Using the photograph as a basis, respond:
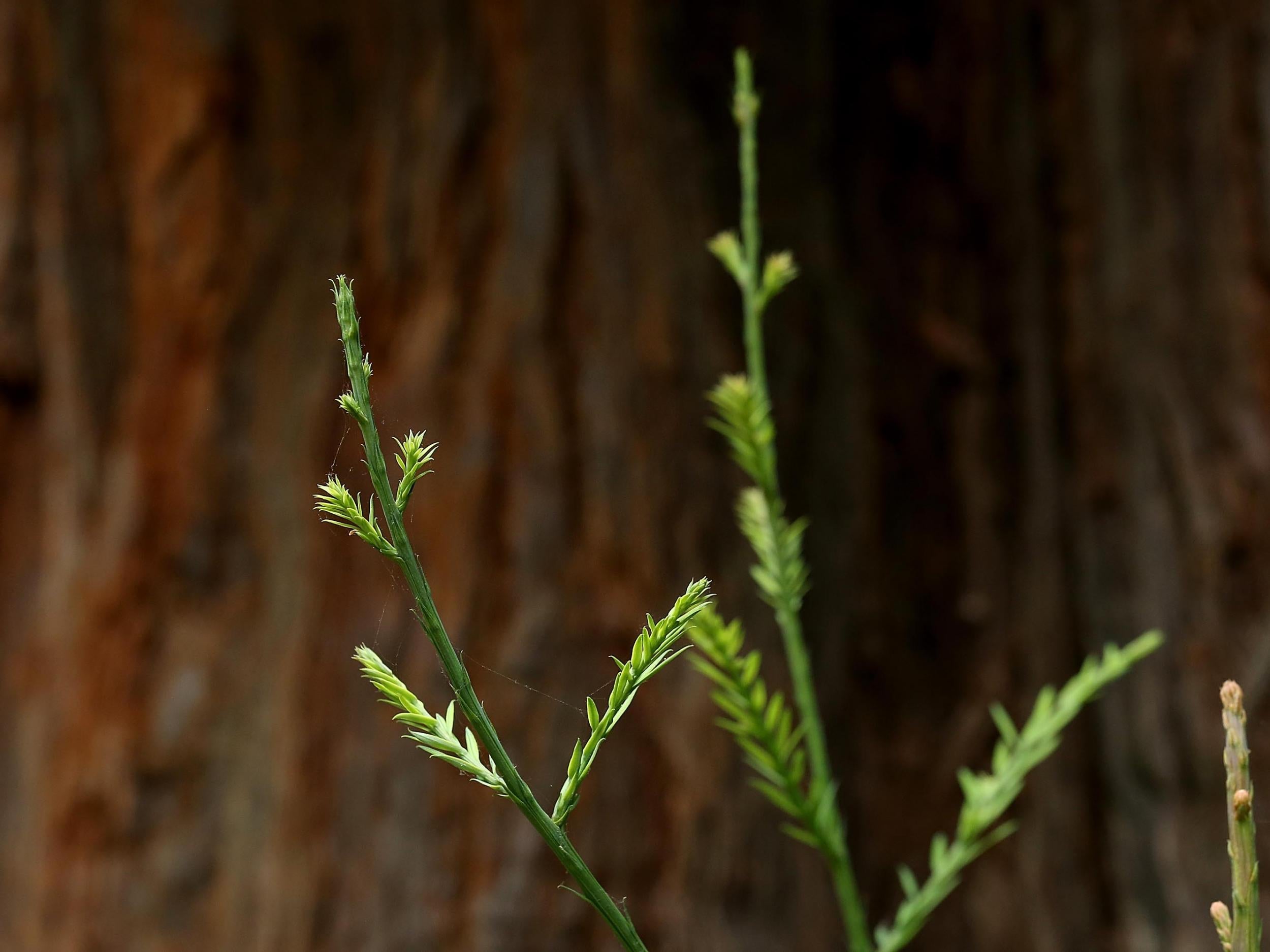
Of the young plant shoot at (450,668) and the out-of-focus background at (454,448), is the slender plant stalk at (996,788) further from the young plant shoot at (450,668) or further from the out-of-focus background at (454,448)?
the out-of-focus background at (454,448)

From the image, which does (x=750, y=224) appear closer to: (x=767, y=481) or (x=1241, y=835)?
(x=767, y=481)

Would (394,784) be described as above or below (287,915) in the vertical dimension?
above

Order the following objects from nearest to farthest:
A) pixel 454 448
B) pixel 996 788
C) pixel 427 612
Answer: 1. pixel 427 612
2. pixel 996 788
3. pixel 454 448

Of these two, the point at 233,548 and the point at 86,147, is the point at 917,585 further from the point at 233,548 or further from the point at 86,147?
the point at 86,147

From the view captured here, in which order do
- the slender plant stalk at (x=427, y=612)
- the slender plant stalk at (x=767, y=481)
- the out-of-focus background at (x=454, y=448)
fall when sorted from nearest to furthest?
1. the slender plant stalk at (x=427, y=612)
2. the slender plant stalk at (x=767, y=481)
3. the out-of-focus background at (x=454, y=448)

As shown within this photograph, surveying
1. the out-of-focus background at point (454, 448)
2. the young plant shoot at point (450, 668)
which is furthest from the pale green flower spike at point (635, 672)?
the out-of-focus background at point (454, 448)

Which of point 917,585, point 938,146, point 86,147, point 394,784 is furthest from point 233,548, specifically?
point 938,146

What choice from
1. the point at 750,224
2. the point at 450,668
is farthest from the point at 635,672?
the point at 750,224
